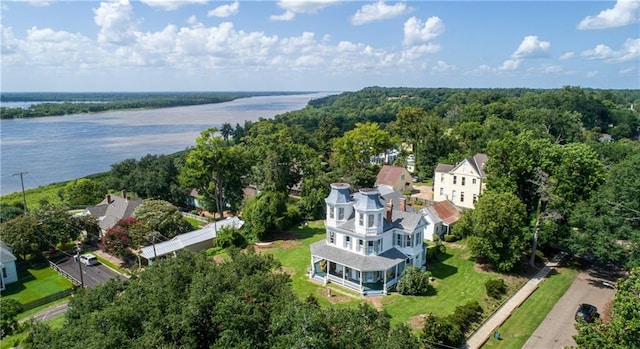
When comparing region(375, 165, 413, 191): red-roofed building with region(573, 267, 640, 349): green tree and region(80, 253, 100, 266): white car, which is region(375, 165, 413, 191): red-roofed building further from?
region(573, 267, 640, 349): green tree

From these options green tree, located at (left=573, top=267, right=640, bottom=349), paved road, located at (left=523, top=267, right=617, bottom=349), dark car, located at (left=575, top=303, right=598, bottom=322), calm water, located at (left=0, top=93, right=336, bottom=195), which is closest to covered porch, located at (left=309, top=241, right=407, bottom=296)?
paved road, located at (left=523, top=267, right=617, bottom=349)

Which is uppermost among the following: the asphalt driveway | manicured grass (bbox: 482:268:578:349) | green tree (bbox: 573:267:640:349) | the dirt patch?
green tree (bbox: 573:267:640:349)

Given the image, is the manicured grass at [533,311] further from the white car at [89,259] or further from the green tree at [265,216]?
the white car at [89,259]

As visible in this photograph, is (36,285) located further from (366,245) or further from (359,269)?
(366,245)

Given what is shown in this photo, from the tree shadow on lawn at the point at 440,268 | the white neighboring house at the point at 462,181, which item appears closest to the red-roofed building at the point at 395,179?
the white neighboring house at the point at 462,181

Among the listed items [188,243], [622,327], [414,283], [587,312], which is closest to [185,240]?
[188,243]

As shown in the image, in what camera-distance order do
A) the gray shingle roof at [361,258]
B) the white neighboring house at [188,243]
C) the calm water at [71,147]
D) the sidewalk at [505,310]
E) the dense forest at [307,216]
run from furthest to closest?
the calm water at [71,147]
the white neighboring house at [188,243]
the gray shingle roof at [361,258]
the sidewalk at [505,310]
the dense forest at [307,216]
